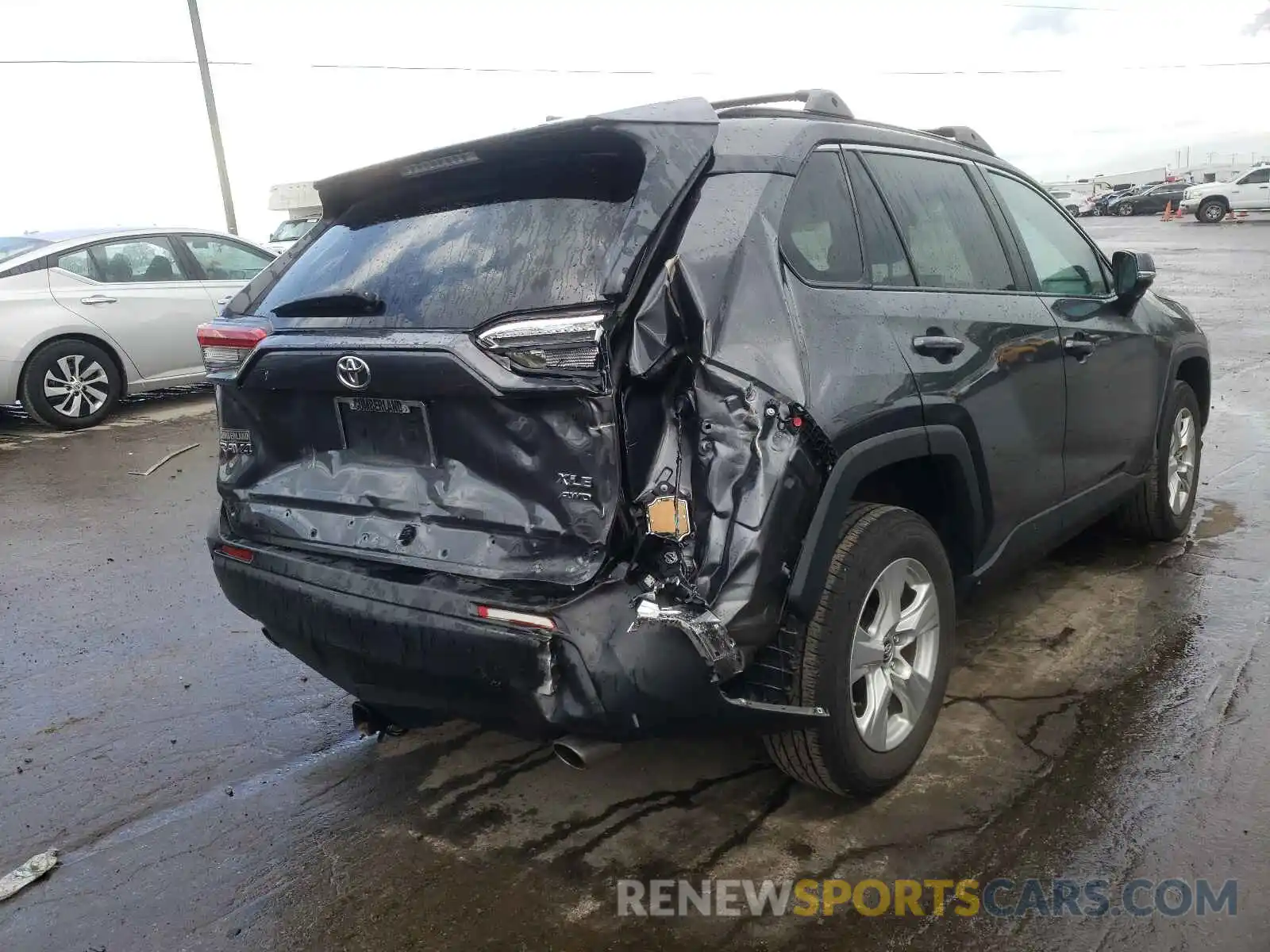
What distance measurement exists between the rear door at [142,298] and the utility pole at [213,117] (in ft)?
37.1

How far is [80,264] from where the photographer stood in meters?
8.79

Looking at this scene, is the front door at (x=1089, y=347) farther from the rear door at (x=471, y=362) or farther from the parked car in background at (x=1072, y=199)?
the parked car in background at (x=1072, y=199)

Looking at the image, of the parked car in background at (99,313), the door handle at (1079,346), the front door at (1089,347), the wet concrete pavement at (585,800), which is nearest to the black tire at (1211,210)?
the parked car in background at (99,313)

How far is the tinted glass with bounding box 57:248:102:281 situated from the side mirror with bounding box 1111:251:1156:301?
323 inches

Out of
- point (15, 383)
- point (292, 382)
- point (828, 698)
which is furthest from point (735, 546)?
point (15, 383)

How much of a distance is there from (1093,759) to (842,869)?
99 centimetres

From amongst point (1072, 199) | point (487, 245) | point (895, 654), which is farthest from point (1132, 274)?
point (1072, 199)

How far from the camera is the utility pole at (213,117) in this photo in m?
19.4

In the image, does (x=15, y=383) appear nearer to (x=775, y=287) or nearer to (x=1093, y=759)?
(x=775, y=287)

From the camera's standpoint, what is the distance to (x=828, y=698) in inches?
102

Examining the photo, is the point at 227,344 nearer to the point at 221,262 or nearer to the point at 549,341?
the point at 549,341

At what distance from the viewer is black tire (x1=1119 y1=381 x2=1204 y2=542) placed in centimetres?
462

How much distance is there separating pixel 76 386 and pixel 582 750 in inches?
315

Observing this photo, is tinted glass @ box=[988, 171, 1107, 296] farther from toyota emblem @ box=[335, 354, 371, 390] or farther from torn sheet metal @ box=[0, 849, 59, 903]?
torn sheet metal @ box=[0, 849, 59, 903]
